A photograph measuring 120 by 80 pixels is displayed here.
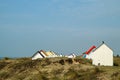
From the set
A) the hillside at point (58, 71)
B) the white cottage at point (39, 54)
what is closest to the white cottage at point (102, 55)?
the hillside at point (58, 71)

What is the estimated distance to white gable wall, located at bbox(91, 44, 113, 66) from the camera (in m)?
57.2

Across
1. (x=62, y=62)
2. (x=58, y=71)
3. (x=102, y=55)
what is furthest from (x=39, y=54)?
(x=58, y=71)

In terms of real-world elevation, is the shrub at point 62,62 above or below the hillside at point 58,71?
above

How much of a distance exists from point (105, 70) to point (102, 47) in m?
11.8

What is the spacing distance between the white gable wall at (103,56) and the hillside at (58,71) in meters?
1.77

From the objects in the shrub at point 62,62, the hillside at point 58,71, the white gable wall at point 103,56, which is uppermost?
the white gable wall at point 103,56

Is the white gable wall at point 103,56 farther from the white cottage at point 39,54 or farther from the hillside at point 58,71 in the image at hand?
the white cottage at point 39,54

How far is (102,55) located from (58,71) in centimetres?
1154

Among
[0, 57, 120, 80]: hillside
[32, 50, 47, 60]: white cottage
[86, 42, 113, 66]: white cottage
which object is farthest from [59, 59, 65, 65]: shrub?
[32, 50, 47, 60]: white cottage

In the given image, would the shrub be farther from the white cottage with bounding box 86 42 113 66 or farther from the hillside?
the white cottage with bounding box 86 42 113 66

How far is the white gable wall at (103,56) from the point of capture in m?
57.2

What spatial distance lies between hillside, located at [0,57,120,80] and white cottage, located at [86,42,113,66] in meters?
1.72

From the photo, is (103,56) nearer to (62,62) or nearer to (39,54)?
(62,62)

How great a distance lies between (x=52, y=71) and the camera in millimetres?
51188
